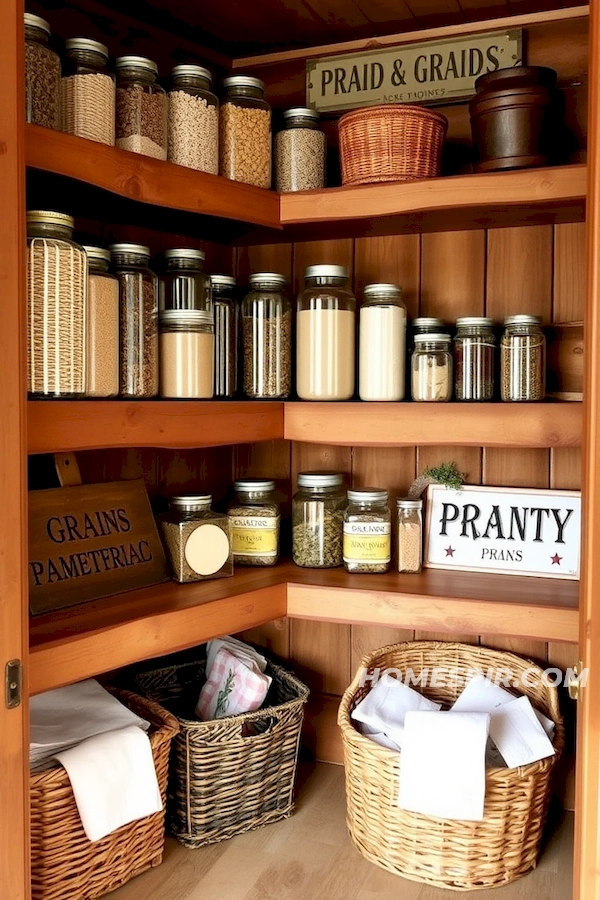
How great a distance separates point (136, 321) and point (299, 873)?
3.37 feet

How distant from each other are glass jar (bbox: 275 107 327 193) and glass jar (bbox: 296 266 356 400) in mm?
174

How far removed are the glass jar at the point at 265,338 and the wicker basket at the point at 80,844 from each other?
0.66 metres

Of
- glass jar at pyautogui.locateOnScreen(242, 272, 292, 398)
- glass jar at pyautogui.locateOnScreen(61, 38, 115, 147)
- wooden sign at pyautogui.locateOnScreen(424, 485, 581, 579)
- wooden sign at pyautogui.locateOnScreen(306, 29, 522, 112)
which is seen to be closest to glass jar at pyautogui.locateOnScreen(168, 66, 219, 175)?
glass jar at pyautogui.locateOnScreen(61, 38, 115, 147)

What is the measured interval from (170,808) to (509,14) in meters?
1.71

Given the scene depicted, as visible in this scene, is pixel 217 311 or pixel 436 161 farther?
pixel 217 311

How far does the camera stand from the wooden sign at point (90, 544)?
153cm

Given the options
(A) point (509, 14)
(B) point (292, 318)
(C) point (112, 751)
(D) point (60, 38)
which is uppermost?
(A) point (509, 14)

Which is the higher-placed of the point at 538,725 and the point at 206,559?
the point at 206,559

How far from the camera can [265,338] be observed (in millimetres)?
1761

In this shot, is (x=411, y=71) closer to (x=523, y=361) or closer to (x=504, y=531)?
(x=523, y=361)

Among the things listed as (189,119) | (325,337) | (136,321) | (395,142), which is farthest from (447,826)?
(189,119)

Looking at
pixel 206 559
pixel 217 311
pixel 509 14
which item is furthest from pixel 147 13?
pixel 206 559

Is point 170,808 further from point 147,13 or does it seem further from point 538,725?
point 147,13

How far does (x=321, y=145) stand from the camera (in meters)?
1.78
